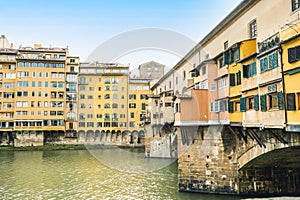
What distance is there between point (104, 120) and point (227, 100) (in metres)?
42.2

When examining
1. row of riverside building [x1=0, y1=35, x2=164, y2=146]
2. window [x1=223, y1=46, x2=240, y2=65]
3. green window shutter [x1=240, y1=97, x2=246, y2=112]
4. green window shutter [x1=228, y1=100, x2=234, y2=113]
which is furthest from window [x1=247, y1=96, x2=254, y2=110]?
row of riverside building [x1=0, y1=35, x2=164, y2=146]

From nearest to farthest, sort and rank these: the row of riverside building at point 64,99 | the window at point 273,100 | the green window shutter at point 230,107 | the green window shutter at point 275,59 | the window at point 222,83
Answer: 1. the green window shutter at point 275,59
2. the window at point 273,100
3. the green window shutter at point 230,107
4. the window at point 222,83
5. the row of riverside building at point 64,99

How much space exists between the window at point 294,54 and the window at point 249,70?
10.1ft

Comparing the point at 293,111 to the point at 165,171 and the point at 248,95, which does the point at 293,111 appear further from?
the point at 165,171

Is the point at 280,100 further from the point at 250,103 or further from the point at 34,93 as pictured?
the point at 34,93

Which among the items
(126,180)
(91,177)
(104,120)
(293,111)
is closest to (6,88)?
(104,120)

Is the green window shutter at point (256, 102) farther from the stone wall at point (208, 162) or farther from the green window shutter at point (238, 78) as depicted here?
the stone wall at point (208, 162)

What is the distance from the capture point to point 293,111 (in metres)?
9.91

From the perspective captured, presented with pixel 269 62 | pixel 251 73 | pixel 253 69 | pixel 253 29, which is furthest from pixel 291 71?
pixel 253 29

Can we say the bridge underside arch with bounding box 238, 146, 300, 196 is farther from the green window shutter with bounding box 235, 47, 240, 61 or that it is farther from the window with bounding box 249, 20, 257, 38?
the window with bounding box 249, 20, 257, 38

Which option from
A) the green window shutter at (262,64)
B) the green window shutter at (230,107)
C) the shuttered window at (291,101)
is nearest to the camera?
the shuttered window at (291,101)

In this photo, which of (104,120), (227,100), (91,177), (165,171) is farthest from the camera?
(104,120)

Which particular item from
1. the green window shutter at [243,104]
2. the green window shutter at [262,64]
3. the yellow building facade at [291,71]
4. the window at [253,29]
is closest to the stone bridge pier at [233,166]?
the green window shutter at [243,104]

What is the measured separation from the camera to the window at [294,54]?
9473 millimetres
